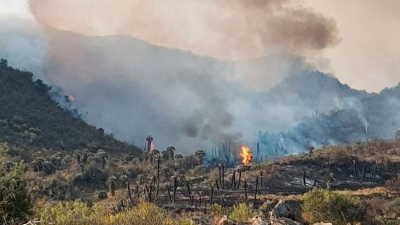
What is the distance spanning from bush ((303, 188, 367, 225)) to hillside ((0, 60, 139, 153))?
112655 millimetres

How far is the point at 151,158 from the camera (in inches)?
6491

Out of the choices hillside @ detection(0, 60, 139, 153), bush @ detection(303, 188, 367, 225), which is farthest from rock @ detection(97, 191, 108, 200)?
bush @ detection(303, 188, 367, 225)

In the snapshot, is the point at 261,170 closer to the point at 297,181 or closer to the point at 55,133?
the point at 297,181

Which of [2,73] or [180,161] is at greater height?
[2,73]

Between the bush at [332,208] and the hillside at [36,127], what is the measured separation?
11265cm

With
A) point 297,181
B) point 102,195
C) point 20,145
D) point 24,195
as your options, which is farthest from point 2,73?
point 24,195

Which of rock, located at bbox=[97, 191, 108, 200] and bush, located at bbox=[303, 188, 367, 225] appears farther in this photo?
rock, located at bbox=[97, 191, 108, 200]

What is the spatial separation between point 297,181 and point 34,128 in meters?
82.0

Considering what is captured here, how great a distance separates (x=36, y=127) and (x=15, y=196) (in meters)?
144

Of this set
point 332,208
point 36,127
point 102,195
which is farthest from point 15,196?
point 36,127

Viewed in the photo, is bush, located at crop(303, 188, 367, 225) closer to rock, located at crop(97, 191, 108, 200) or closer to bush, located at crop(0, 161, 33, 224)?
bush, located at crop(0, 161, 33, 224)

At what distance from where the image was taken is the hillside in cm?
15775

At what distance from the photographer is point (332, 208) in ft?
174

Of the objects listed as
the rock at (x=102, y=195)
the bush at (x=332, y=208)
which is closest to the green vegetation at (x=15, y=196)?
the bush at (x=332, y=208)
